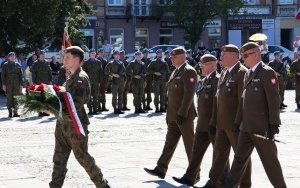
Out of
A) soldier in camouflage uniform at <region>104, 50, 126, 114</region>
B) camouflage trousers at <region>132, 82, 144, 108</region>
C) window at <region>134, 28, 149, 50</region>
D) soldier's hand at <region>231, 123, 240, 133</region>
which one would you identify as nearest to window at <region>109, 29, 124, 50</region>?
window at <region>134, 28, 149, 50</region>

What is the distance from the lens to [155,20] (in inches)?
2276

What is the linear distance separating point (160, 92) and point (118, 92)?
157 centimetres

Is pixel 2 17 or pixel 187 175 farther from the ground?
pixel 2 17

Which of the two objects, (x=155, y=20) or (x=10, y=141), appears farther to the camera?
(x=155, y=20)

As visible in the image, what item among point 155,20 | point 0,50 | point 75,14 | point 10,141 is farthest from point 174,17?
point 10,141

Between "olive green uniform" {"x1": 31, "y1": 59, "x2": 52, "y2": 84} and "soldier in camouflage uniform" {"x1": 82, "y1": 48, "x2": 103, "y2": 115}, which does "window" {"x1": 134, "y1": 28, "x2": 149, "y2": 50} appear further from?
"olive green uniform" {"x1": 31, "y1": 59, "x2": 52, "y2": 84}

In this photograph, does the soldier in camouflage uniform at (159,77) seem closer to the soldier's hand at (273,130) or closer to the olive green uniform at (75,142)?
the olive green uniform at (75,142)

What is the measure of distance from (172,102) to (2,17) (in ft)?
75.0

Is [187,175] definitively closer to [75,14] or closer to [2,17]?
[2,17]

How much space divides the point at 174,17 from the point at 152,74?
30.4 metres

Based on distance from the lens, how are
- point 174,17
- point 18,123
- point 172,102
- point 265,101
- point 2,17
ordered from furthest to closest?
point 174,17
point 2,17
point 18,123
point 172,102
point 265,101

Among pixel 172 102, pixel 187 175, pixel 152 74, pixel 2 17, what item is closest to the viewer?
pixel 187 175

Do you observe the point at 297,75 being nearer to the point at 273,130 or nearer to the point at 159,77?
the point at 159,77

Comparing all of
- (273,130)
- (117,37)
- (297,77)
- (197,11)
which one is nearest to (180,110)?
(273,130)
